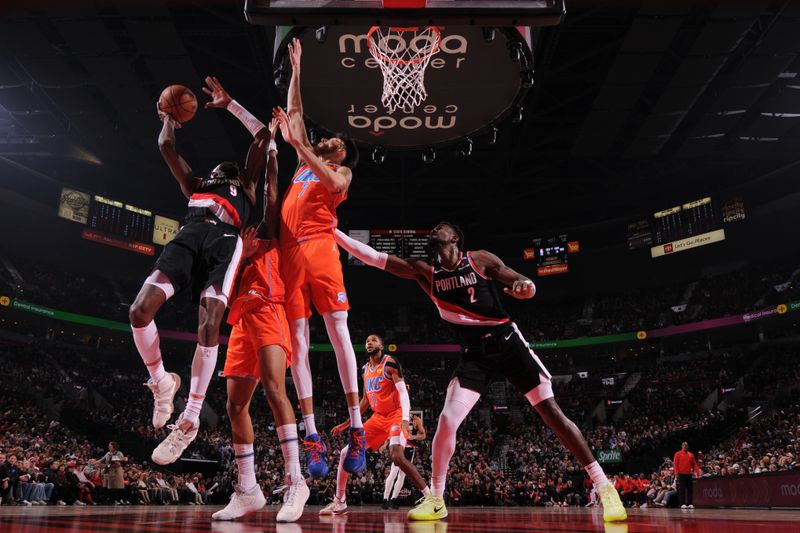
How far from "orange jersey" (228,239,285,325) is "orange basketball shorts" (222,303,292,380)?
5cm

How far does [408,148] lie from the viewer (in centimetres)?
994

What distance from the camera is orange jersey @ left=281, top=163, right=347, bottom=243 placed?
495 cm

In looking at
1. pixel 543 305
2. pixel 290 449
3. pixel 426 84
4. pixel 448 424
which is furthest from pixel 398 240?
pixel 290 449

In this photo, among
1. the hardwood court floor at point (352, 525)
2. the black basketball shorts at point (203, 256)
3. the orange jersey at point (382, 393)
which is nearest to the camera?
the hardwood court floor at point (352, 525)

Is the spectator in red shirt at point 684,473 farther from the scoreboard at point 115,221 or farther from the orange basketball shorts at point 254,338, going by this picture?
the scoreboard at point 115,221

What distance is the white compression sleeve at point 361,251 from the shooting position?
525 cm

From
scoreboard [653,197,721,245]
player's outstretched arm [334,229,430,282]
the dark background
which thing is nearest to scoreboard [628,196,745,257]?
scoreboard [653,197,721,245]

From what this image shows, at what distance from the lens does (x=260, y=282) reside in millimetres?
4855

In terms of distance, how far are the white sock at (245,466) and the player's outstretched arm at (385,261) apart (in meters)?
1.75

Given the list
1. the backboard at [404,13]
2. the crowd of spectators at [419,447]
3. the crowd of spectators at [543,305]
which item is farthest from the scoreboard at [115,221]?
the backboard at [404,13]

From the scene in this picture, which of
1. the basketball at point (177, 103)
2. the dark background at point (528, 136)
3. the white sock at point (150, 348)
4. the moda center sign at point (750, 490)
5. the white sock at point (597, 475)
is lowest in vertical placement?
the moda center sign at point (750, 490)

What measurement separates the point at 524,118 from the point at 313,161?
1503 cm

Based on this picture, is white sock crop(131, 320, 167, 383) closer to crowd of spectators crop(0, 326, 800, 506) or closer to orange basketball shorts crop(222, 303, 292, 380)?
orange basketball shorts crop(222, 303, 292, 380)

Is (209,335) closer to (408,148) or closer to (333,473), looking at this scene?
(408,148)
